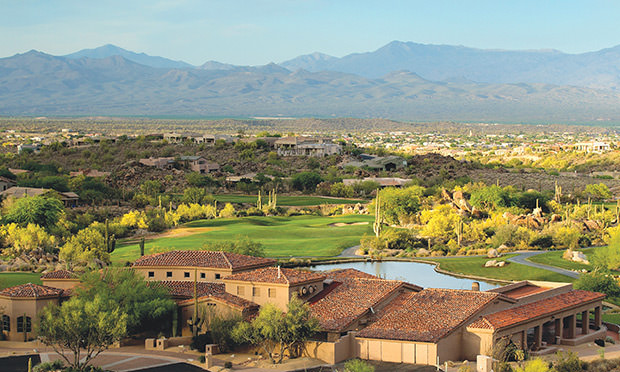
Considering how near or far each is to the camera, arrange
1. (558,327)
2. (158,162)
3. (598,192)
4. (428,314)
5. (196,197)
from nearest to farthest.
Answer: (428,314) → (558,327) → (196,197) → (598,192) → (158,162)

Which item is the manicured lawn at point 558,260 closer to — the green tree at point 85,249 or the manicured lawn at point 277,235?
the manicured lawn at point 277,235

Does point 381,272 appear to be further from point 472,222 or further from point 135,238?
point 135,238

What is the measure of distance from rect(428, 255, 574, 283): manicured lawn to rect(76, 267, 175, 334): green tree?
22.9 metres

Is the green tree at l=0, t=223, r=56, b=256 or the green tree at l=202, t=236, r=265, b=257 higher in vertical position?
the green tree at l=202, t=236, r=265, b=257

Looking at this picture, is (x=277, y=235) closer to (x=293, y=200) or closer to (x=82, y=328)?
(x=293, y=200)

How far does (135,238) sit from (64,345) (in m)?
38.3

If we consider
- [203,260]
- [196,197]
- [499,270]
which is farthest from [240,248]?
[196,197]

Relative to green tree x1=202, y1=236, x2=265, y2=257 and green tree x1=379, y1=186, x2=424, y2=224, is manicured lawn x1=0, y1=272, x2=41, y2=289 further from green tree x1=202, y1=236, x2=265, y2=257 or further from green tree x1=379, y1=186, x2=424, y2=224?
green tree x1=379, y1=186, x2=424, y2=224

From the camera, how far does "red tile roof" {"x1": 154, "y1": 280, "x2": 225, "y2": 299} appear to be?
136ft

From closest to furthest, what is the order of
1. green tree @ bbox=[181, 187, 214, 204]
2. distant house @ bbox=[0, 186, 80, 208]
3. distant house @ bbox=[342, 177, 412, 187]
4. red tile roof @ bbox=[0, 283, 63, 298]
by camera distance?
red tile roof @ bbox=[0, 283, 63, 298], distant house @ bbox=[0, 186, 80, 208], green tree @ bbox=[181, 187, 214, 204], distant house @ bbox=[342, 177, 412, 187]

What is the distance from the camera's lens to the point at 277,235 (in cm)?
7394

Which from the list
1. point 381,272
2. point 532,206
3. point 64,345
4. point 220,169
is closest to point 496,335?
point 64,345

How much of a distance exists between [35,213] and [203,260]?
29263 millimetres

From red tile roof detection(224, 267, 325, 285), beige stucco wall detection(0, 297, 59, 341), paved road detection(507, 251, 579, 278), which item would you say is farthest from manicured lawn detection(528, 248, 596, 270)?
beige stucco wall detection(0, 297, 59, 341)
